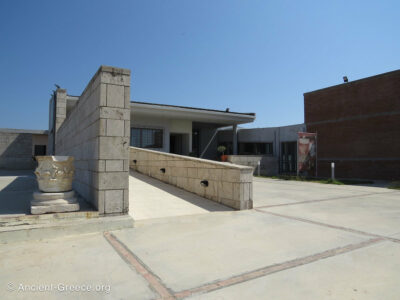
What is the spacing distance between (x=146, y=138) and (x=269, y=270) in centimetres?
2267

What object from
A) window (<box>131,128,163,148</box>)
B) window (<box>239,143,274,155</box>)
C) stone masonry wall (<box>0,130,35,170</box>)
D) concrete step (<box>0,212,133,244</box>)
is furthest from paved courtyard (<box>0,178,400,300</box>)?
stone masonry wall (<box>0,130,35,170</box>)

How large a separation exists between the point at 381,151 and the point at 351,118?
3.15 meters

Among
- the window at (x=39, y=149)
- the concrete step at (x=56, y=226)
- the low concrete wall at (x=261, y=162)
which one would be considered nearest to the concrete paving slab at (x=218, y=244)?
the concrete step at (x=56, y=226)

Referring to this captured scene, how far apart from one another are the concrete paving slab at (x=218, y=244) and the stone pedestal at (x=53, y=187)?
122 centimetres

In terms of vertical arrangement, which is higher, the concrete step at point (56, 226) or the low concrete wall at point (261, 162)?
the low concrete wall at point (261, 162)

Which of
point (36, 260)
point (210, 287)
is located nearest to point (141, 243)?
point (36, 260)

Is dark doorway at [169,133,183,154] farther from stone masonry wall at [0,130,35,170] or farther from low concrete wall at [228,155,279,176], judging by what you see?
stone masonry wall at [0,130,35,170]

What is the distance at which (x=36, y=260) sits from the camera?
3607 millimetres

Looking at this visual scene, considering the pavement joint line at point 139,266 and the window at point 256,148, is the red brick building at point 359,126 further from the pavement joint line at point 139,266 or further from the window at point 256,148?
the pavement joint line at point 139,266

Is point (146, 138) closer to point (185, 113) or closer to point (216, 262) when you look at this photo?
point (185, 113)

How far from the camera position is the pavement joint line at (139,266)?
2.84m

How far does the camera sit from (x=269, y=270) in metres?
3.36

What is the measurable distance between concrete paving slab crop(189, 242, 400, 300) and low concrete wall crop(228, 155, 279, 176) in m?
18.5

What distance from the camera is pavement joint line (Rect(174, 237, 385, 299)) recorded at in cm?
286
